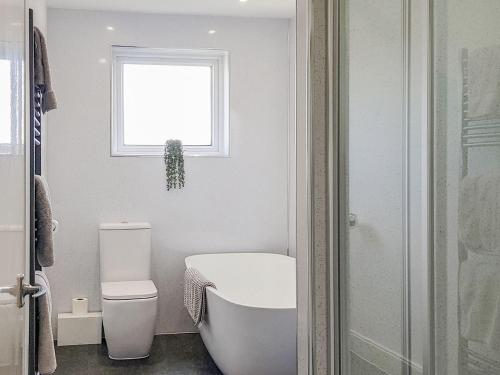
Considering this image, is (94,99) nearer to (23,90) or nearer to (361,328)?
(23,90)

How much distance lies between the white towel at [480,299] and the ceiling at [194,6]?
3.64 meters

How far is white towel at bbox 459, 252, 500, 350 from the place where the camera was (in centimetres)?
107

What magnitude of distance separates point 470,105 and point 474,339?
45cm

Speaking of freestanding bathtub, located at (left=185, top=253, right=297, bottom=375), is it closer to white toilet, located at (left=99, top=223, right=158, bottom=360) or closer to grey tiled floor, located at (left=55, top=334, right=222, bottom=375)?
grey tiled floor, located at (left=55, top=334, right=222, bottom=375)

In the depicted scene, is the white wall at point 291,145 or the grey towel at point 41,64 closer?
the grey towel at point 41,64

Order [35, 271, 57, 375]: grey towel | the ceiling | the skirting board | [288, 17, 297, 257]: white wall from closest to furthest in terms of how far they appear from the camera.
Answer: the skirting board < [35, 271, 57, 375]: grey towel < the ceiling < [288, 17, 297, 257]: white wall

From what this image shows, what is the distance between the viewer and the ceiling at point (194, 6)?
443 cm

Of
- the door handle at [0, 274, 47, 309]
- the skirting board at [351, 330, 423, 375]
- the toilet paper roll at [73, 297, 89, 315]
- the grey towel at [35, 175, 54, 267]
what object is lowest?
the toilet paper roll at [73, 297, 89, 315]

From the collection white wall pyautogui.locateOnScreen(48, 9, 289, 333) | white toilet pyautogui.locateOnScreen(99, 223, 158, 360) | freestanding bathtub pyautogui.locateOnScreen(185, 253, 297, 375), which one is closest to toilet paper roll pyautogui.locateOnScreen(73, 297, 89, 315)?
white wall pyautogui.locateOnScreen(48, 9, 289, 333)

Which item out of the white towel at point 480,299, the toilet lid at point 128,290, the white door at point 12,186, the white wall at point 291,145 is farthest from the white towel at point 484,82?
the white wall at point 291,145

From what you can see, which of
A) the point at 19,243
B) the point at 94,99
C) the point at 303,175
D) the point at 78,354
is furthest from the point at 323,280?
the point at 94,99

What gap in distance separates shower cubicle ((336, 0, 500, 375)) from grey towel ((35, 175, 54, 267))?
113cm

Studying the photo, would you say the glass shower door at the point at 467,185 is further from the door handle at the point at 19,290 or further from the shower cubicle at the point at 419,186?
the door handle at the point at 19,290

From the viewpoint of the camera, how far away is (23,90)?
5.40ft
